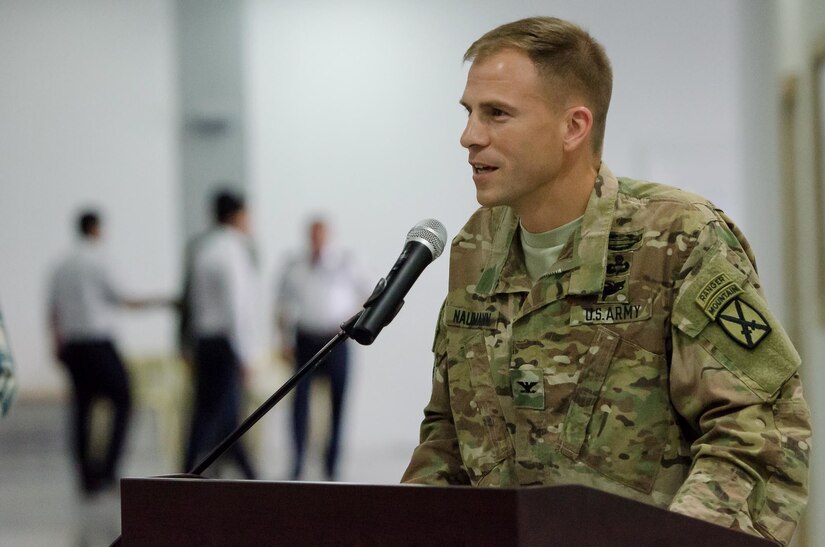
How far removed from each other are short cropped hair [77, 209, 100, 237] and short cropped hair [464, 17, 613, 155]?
5.23 metres

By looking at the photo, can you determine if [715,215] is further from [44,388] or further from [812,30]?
[44,388]

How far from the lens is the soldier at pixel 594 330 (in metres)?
1.49

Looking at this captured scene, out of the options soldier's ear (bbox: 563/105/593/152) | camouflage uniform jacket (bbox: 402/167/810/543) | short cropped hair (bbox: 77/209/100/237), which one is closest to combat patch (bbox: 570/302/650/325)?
camouflage uniform jacket (bbox: 402/167/810/543)

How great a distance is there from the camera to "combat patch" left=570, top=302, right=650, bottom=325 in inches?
62.8

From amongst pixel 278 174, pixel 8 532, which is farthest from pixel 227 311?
pixel 278 174

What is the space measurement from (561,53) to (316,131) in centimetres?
708

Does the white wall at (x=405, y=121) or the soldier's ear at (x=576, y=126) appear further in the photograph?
the white wall at (x=405, y=121)

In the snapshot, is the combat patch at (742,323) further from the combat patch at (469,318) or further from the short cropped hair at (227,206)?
the short cropped hair at (227,206)

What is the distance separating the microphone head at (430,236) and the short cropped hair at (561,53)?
270mm

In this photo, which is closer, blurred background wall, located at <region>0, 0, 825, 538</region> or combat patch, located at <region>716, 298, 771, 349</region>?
combat patch, located at <region>716, 298, 771, 349</region>

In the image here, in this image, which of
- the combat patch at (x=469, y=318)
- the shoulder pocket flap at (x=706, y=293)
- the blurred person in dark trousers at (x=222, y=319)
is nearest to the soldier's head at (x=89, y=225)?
the blurred person in dark trousers at (x=222, y=319)

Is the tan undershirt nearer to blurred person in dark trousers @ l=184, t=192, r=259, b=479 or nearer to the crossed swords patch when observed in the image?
the crossed swords patch

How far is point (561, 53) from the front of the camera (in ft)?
5.38

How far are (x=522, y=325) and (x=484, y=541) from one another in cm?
67
